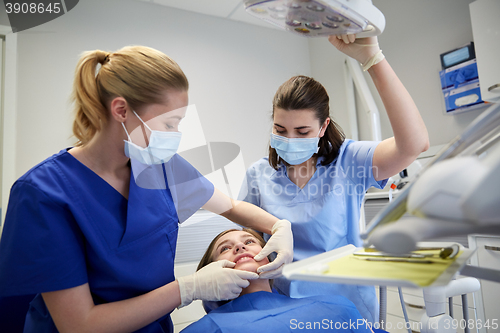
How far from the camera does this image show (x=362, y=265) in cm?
54

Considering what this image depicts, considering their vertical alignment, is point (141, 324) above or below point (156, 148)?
below

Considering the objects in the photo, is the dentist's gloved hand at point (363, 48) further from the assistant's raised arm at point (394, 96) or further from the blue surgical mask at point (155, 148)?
the blue surgical mask at point (155, 148)

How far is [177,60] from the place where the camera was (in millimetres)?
3223

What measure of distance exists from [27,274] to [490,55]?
8.44 ft

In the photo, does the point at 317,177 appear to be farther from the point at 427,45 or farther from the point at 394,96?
the point at 427,45

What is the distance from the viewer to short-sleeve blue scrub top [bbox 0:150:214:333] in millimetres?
855

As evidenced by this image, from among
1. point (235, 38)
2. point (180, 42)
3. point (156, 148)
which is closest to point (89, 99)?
point (156, 148)

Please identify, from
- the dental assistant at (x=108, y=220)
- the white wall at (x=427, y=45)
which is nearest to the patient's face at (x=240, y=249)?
the dental assistant at (x=108, y=220)

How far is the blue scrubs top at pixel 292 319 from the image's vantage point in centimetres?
107

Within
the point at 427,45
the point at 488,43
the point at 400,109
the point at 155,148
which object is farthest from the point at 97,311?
the point at 427,45

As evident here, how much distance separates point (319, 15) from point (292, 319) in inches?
36.8

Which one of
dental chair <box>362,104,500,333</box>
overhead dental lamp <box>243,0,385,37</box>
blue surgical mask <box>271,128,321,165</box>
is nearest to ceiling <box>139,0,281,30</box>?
blue surgical mask <box>271,128,321,165</box>

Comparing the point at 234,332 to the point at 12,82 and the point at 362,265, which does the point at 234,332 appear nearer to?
the point at 362,265

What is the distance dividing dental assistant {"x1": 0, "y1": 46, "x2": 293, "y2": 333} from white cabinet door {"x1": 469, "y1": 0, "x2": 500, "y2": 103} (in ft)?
6.01
